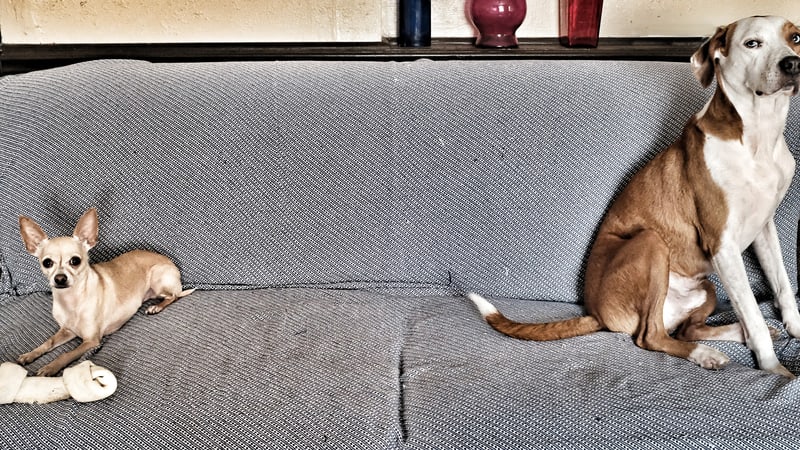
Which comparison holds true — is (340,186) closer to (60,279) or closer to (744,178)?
(60,279)

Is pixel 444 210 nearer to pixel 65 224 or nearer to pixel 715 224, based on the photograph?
pixel 715 224

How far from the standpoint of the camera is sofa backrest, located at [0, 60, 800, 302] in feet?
6.66

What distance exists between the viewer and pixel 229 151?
2.09 m

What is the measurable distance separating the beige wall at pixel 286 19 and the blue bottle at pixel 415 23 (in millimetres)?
104

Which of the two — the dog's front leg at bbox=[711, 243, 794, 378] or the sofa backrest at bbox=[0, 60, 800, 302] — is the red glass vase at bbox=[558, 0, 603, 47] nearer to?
the sofa backrest at bbox=[0, 60, 800, 302]

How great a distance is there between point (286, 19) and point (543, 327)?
1.44 metres

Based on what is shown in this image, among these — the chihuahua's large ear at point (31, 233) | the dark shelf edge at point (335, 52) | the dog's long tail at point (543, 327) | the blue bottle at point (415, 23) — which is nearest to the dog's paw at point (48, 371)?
the chihuahua's large ear at point (31, 233)

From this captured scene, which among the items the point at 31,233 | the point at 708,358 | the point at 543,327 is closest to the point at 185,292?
the point at 31,233

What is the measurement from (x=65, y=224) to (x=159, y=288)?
1.04 feet

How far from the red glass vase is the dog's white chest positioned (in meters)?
0.92

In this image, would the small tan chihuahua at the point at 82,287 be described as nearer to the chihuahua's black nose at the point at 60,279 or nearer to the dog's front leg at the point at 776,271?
the chihuahua's black nose at the point at 60,279

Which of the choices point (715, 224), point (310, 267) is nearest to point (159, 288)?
point (310, 267)

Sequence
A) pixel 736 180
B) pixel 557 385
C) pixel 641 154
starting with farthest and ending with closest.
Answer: pixel 641 154 < pixel 736 180 < pixel 557 385

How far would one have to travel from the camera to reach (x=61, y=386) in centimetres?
157
